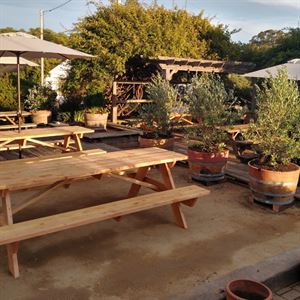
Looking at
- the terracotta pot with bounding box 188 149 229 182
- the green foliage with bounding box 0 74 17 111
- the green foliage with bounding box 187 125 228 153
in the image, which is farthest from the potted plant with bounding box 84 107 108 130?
the terracotta pot with bounding box 188 149 229 182

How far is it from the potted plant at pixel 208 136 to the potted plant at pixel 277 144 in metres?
0.74

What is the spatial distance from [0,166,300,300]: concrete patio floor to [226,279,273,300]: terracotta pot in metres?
0.32

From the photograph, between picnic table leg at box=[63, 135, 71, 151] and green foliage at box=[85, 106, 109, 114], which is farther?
green foliage at box=[85, 106, 109, 114]

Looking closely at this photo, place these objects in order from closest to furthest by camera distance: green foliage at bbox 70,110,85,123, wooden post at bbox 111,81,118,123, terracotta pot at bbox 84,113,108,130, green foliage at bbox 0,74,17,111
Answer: terracotta pot at bbox 84,113,108,130, wooden post at bbox 111,81,118,123, green foliage at bbox 70,110,85,123, green foliage at bbox 0,74,17,111

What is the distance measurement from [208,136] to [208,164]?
1.35 feet

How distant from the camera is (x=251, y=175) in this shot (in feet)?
15.5

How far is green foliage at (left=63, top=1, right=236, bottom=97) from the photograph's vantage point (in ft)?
37.1

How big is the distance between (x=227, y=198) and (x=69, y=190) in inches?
81.2

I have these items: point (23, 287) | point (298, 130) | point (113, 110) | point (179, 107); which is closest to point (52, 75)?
point (113, 110)

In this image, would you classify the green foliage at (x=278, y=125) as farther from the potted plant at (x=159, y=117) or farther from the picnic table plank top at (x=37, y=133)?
the picnic table plank top at (x=37, y=133)

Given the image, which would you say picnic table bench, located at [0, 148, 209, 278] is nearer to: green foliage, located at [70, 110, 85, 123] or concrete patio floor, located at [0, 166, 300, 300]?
concrete patio floor, located at [0, 166, 300, 300]

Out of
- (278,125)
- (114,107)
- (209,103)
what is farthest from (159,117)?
(114,107)

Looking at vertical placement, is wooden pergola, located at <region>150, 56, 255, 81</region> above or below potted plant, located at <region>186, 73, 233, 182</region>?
above

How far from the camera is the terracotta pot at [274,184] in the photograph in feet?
14.8
